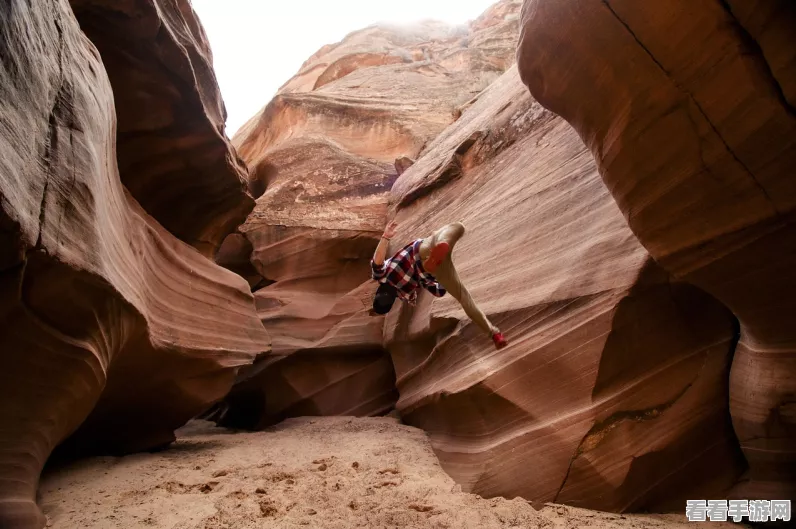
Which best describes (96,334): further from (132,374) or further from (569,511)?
(569,511)

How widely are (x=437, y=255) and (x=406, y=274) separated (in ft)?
3.80

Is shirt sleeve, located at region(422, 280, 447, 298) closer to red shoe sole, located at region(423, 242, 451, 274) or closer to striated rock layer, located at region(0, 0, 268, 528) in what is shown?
red shoe sole, located at region(423, 242, 451, 274)

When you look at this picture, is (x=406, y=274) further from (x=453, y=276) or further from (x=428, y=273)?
(x=453, y=276)

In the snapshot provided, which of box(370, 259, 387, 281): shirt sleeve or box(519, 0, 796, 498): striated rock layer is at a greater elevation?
box(519, 0, 796, 498): striated rock layer

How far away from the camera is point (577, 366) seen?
4234 millimetres

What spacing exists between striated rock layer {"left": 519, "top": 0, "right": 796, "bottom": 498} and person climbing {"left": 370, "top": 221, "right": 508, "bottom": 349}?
1.57 meters

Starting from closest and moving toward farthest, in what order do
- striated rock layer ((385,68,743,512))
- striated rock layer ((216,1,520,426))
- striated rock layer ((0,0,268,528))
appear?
striated rock layer ((0,0,268,528)), striated rock layer ((385,68,743,512)), striated rock layer ((216,1,520,426))

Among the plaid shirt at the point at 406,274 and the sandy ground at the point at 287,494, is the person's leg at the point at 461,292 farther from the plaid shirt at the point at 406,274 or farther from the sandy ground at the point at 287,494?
the sandy ground at the point at 287,494

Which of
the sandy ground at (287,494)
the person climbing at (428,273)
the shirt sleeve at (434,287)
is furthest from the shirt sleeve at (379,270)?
the sandy ground at (287,494)

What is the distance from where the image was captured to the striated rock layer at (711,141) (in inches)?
104

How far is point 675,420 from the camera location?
4004 millimetres

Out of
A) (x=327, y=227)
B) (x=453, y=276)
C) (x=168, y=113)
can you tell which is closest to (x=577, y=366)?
(x=453, y=276)

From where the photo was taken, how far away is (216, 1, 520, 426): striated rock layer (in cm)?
826

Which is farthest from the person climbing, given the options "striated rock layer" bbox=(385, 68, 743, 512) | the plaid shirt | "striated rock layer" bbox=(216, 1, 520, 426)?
"striated rock layer" bbox=(216, 1, 520, 426)
